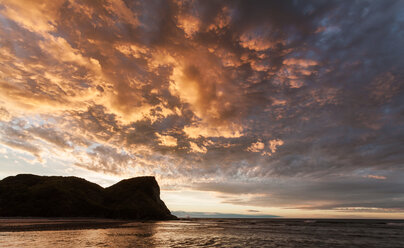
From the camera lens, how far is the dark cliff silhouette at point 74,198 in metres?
103

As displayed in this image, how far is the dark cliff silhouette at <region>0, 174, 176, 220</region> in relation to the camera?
10256 centimetres

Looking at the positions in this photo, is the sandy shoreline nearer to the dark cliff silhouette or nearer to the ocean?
the ocean

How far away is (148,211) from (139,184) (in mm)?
27899

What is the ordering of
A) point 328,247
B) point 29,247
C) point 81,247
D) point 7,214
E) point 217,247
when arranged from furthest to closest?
point 7,214 < point 328,247 < point 217,247 < point 81,247 < point 29,247

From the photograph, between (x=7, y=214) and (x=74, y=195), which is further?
(x=74, y=195)

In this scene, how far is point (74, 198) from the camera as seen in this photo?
118312 mm

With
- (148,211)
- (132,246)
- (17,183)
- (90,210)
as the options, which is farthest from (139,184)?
(132,246)

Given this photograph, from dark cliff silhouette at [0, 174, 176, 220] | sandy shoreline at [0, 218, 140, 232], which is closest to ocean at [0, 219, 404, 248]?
sandy shoreline at [0, 218, 140, 232]

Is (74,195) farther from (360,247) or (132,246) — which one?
(360,247)

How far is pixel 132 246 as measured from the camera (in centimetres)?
2241

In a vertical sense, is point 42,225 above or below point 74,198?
below

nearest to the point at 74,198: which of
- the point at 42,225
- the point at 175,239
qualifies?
the point at 42,225

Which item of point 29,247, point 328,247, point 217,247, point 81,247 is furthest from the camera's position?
point 328,247

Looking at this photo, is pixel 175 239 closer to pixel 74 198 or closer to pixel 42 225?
pixel 42 225
